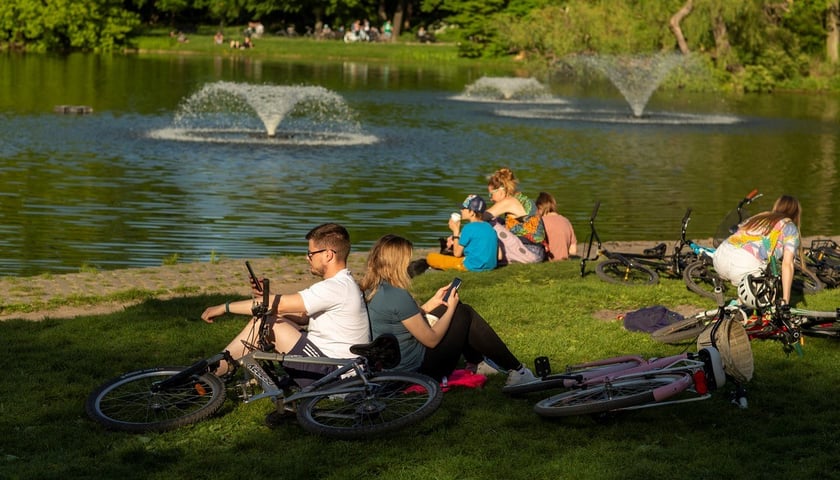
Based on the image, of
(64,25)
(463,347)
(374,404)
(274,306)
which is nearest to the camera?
(374,404)

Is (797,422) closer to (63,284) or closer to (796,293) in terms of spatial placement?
(796,293)

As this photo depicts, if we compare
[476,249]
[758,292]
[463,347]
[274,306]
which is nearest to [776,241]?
[758,292]

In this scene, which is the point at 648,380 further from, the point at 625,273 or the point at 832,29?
the point at 832,29

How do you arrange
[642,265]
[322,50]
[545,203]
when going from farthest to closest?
[322,50] → [545,203] → [642,265]

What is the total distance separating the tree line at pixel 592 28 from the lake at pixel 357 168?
30.4 feet

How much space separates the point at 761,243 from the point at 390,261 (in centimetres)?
418

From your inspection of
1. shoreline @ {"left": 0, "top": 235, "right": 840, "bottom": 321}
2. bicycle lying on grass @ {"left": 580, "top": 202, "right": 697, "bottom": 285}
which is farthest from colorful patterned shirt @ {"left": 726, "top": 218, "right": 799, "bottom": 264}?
shoreline @ {"left": 0, "top": 235, "right": 840, "bottom": 321}

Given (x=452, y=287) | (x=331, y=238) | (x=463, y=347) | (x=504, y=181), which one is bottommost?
(x=463, y=347)

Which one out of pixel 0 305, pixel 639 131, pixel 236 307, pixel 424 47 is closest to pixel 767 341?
pixel 236 307

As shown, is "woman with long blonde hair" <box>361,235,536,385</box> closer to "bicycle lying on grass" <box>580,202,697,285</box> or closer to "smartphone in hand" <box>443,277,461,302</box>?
"smartphone in hand" <box>443,277,461,302</box>

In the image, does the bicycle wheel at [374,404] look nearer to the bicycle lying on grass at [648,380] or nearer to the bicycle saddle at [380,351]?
the bicycle saddle at [380,351]

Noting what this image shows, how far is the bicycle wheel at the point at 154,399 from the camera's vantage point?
765cm

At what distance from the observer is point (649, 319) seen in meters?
10.8

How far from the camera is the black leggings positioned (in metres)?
8.50
